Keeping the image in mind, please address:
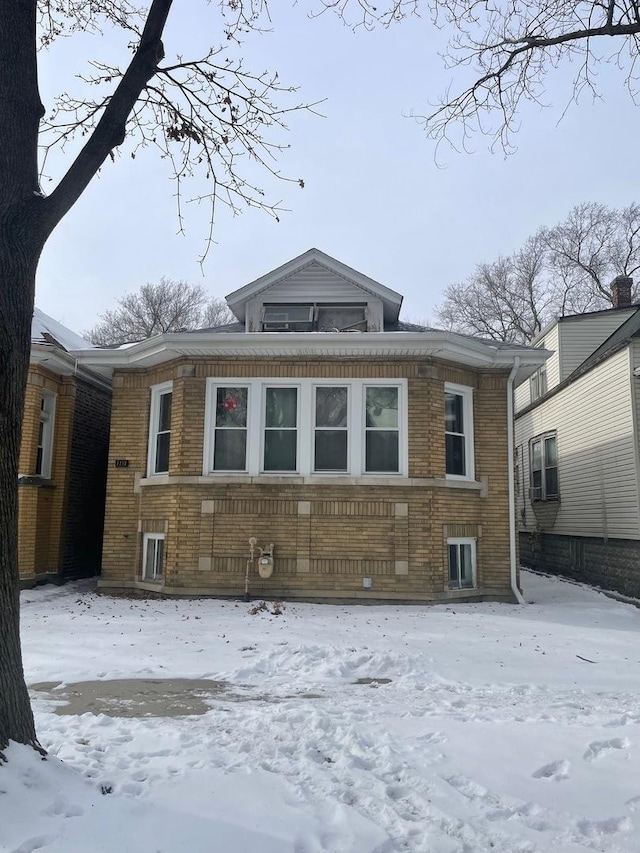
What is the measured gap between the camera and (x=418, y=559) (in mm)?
10047

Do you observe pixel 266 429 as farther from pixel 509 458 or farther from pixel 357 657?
pixel 357 657

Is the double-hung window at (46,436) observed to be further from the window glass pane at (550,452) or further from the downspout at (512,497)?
the window glass pane at (550,452)

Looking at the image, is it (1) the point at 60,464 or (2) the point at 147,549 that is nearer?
(2) the point at 147,549

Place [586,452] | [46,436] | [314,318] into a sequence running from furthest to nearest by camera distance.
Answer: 1. [586,452]
2. [46,436]
3. [314,318]

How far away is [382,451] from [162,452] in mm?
3961

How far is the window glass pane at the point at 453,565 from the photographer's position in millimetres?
10484

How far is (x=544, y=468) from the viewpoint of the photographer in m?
16.9

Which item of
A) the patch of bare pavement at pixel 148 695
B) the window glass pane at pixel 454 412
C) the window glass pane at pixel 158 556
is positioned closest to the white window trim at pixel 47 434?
the window glass pane at pixel 158 556

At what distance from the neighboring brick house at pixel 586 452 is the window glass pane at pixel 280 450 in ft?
20.8

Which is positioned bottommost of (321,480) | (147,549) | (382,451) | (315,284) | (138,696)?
(138,696)

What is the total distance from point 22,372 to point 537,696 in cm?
480

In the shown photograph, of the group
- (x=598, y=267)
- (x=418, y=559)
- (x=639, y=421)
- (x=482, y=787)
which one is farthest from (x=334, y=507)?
(x=598, y=267)

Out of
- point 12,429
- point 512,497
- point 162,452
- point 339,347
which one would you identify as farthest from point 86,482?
point 12,429

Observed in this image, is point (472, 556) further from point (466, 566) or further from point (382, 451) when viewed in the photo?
point (382, 451)
